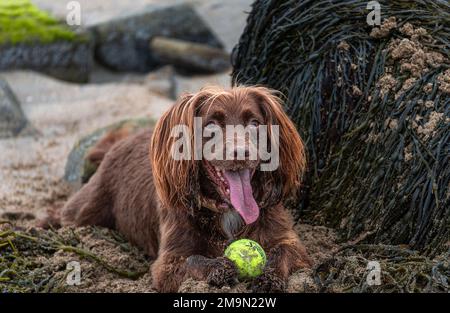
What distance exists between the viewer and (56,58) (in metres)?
13.4

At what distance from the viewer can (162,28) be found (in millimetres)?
14711

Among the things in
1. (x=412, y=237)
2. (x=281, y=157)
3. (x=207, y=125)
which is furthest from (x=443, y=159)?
(x=207, y=125)

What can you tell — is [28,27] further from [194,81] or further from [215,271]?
[215,271]

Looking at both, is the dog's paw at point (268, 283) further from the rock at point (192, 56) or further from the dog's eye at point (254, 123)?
the rock at point (192, 56)

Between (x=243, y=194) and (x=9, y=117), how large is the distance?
6368mm

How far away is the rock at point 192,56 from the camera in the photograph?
45.4ft

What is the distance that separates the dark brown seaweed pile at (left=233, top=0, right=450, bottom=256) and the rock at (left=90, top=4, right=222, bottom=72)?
8208 millimetres

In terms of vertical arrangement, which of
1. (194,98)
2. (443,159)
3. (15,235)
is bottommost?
(15,235)

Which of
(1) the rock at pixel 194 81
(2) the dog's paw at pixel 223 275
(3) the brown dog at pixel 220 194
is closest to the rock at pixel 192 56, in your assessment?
(1) the rock at pixel 194 81

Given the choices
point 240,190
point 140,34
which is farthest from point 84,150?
point 140,34
